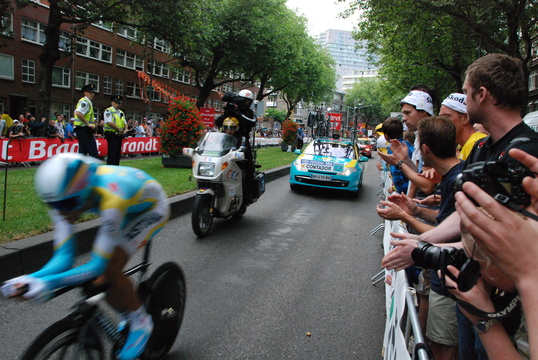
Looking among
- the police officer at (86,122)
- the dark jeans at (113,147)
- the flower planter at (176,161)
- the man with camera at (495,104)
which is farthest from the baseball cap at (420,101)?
the flower planter at (176,161)

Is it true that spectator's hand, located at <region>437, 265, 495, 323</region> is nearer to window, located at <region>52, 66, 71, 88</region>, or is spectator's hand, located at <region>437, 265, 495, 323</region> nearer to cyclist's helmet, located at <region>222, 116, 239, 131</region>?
cyclist's helmet, located at <region>222, 116, 239, 131</region>

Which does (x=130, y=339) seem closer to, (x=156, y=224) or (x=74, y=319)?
(x=74, y=319)

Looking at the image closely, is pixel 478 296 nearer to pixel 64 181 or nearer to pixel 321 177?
pixel 64 181

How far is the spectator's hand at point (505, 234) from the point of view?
101 centimetres

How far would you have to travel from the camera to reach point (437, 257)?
1660 millimetres

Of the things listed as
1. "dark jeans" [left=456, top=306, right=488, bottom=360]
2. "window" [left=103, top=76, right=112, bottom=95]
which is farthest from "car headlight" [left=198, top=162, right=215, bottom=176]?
"window" [left=103, top=76, right=112, bottom=95]

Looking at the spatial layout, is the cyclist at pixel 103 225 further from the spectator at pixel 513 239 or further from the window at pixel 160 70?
the window at pixel 160 70

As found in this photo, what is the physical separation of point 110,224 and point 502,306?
1942mm

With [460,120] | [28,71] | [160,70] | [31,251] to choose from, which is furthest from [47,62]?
[160,70]

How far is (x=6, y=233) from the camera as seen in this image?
15.4ft

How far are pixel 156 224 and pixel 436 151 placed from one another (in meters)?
2.12

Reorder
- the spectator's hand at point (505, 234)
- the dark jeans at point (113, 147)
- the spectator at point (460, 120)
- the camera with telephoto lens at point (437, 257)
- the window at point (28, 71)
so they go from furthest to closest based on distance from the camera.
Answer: the window at point (28, 71), the dark jeans at point (113, 147), the spectator at point (460, 120), the camera with telephoto lens at point (437, 257), the spectator's hand at point (505, 234)

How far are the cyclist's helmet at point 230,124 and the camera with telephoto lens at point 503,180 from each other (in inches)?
239

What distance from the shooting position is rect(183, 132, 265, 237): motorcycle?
625 cm
